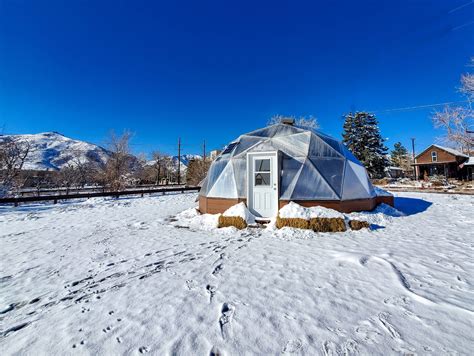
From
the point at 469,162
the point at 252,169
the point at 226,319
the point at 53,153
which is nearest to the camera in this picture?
the point at 226,319

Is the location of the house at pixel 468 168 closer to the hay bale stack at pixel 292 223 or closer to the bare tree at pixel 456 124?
the bare tree at pixel 456 124

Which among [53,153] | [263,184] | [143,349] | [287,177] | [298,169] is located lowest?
[143,349]

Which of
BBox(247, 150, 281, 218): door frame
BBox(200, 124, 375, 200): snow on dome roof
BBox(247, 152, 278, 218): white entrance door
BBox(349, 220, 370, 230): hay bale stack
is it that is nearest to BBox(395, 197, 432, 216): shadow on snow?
BBox(200, 124, 375, 200): snow on dome roof

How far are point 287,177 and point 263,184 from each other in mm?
931

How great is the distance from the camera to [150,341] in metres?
2.27

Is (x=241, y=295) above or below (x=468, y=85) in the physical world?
below

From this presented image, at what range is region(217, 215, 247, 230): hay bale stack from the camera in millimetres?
7305

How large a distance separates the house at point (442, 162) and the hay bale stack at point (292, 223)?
3268 centimetres

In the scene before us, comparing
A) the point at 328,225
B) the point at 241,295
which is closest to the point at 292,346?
the point at 241,295

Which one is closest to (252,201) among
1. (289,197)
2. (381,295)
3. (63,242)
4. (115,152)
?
(289,197)

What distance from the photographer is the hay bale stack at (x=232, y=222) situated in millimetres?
7305

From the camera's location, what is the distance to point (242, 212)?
7617 millimetres

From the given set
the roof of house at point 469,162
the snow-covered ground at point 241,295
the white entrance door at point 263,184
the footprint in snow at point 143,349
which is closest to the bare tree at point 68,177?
the snow-covered ground at point 241,295

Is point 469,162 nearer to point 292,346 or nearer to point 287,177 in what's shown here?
point 287,177
